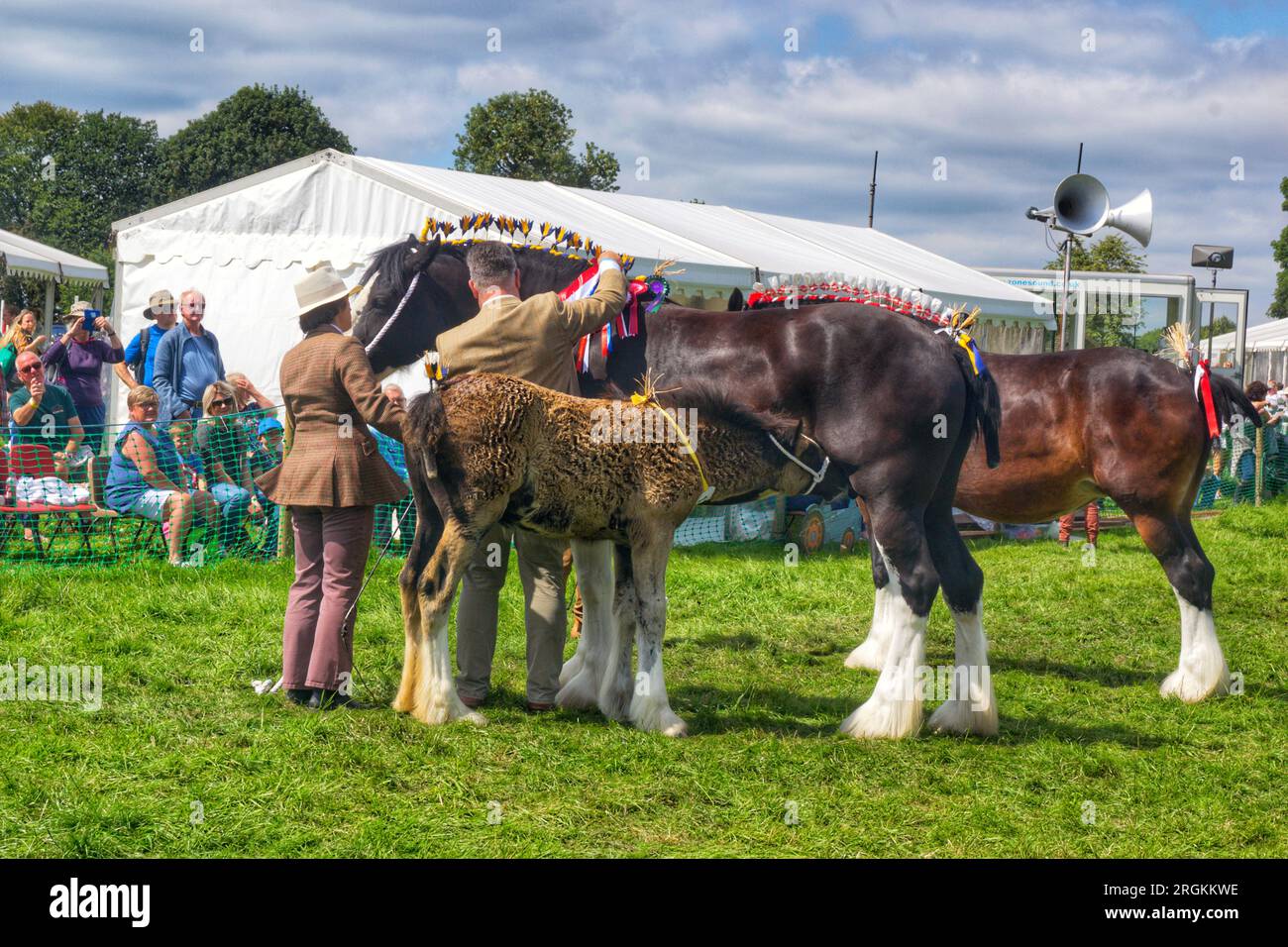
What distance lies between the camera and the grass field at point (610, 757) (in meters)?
4.33

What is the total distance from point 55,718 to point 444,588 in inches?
69.6

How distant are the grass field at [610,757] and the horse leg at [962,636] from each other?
12 cm

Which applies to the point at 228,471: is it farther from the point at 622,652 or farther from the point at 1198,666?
the point at 1198,666

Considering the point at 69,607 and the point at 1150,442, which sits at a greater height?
the point at 1150,442

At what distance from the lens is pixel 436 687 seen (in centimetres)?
548

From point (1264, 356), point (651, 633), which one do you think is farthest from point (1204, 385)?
point (1264, 356)

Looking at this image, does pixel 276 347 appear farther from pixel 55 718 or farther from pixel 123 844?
pixel 123 844

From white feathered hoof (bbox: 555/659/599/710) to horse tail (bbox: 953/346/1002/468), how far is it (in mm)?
2280

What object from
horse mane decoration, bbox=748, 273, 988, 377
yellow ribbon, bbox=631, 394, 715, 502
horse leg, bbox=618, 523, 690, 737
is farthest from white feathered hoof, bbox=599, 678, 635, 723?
horse mane decoration, bbox=748, 273, 988, 377

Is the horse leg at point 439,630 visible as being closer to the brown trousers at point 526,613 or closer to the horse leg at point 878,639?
the brown trousers at point 526,613

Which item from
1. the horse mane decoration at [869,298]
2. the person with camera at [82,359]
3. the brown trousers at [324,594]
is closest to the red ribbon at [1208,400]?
the horse mane decoration at [869,298]

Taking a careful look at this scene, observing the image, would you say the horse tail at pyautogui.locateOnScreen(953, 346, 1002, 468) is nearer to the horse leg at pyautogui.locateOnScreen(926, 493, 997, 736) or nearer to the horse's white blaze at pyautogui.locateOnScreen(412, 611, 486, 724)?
the horse leg at pyautogui.locateOnScreen(926, 493, 997, 736)

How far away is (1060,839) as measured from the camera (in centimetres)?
449
